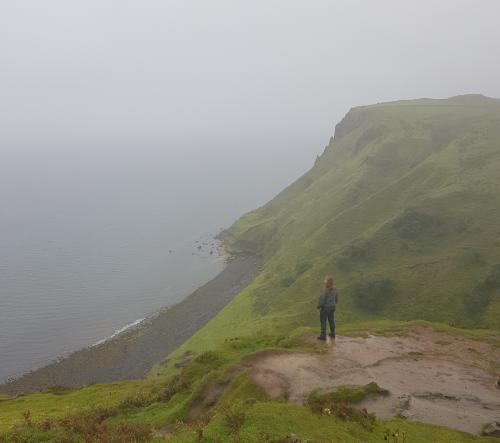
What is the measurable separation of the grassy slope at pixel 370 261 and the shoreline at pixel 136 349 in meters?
7.56

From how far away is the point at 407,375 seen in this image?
2738 centimetres

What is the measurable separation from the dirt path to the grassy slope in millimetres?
2136

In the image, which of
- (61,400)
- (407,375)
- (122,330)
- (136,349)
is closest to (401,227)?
(136,349)

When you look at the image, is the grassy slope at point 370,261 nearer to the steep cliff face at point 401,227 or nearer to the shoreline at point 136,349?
the steep cliff face at point 401,227

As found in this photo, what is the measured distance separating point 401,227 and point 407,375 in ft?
176

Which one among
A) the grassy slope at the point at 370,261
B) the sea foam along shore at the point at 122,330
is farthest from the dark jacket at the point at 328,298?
the sea foam along shore at the point at 122,330

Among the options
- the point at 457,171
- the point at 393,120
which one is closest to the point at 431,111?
the point at 393,120

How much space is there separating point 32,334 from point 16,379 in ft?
52.8

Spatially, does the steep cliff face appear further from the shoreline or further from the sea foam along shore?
the sea foam along shore

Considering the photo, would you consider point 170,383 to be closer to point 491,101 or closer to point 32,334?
point 32,334

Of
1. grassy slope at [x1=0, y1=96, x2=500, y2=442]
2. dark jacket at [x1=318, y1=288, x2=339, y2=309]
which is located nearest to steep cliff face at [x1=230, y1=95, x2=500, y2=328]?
grassy slope at [x1=0, y1=96, x2=500, y2=442]

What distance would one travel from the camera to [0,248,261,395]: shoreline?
2771 inches

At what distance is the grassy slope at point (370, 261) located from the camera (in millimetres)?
27391

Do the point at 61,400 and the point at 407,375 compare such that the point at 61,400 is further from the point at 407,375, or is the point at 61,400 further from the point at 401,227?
the point at 401,227
